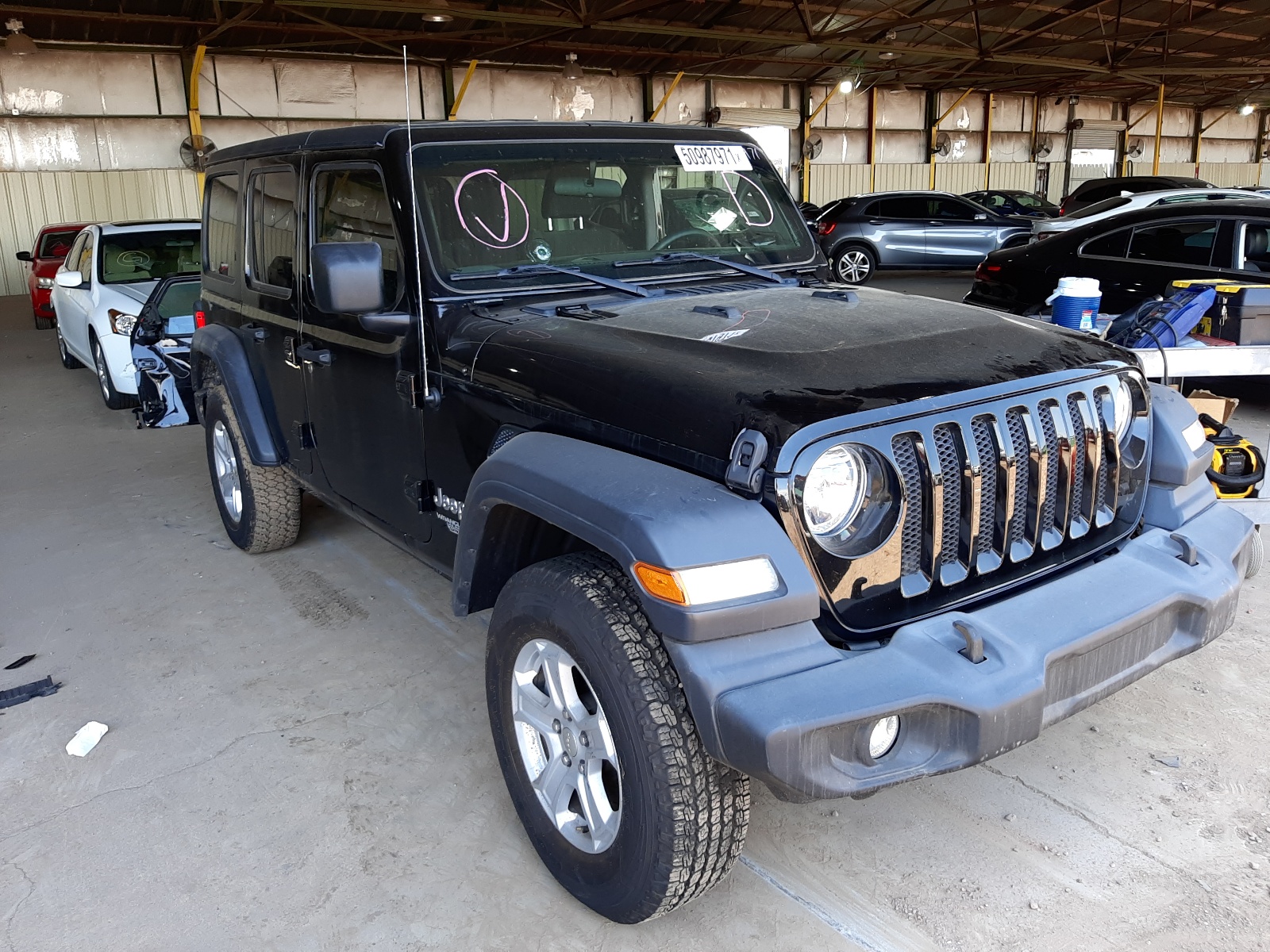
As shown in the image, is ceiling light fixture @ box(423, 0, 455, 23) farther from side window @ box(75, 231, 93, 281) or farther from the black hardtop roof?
the black hardtop roof

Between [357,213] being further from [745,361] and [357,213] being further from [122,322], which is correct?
[122,322]

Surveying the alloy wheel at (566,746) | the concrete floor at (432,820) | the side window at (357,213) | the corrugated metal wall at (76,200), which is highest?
the corrugated metal wall at (76,200)

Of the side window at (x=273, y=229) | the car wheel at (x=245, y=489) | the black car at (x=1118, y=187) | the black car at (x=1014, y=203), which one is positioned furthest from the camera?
the black car at (x=1014, y=203)

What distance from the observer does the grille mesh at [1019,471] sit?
2332mm

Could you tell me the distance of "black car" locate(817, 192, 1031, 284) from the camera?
Result: 16547mm

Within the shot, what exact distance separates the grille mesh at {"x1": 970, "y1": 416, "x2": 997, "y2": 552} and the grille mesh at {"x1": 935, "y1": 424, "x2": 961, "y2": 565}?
0.20 feet

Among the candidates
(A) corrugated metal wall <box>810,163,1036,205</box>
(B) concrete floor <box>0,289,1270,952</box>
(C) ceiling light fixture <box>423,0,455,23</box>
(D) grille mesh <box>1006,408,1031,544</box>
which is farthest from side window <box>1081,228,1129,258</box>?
(A) corrugated metal wall <box>810,163,1036,205</box>

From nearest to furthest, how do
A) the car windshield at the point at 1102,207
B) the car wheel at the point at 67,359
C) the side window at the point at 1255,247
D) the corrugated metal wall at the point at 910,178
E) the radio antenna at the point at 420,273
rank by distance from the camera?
the radio antenna at the point at 420,273, the side window at the point at 1255,247, the car wheel at the point at 67,359, the car windshield at the point at 1102,207, the corrugated metal wall at the point at 910,178

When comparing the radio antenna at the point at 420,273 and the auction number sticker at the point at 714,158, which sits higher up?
the auction number sticker at the point at 714,158

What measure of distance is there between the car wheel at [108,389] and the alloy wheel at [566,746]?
680cm

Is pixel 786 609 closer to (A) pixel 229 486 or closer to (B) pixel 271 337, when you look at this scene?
(B) pixel 271 337

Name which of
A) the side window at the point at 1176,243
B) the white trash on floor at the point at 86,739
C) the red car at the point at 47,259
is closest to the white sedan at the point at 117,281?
the red car at the point at 47,259

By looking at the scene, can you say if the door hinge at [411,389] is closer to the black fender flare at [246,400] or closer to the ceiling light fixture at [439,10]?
the black fender flare at [246,400]

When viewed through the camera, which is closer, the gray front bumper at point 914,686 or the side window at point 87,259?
the gray front bumper at point 914,686
